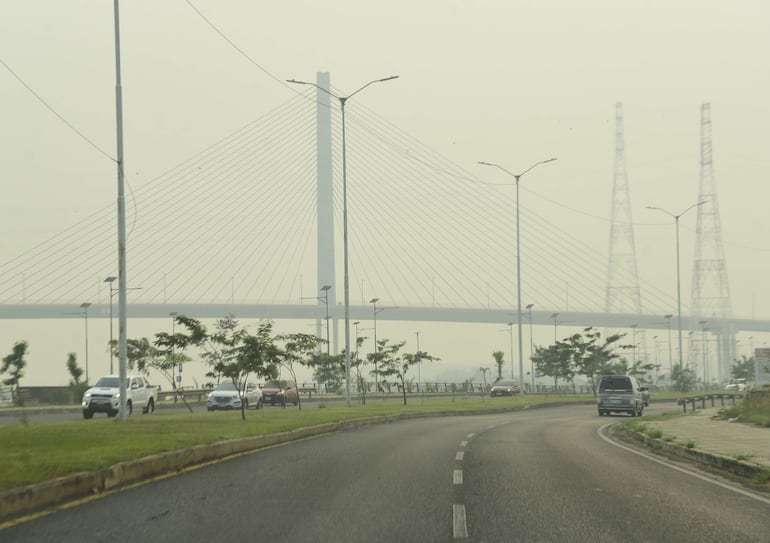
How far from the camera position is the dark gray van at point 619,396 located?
138 ft

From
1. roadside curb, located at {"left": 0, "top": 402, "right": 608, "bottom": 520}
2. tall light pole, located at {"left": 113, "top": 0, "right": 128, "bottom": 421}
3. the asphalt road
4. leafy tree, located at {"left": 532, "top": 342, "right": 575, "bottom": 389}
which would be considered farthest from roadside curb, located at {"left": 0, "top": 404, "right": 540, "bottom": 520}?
leafy tree, located at {"left": 532, "top": 342, "right": 575, "bottom": 389}

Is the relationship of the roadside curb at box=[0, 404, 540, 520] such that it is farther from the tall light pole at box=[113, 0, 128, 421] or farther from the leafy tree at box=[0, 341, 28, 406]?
the leafy tree at box=[0, 341, 28, 406]

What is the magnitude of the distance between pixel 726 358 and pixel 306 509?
338 feet

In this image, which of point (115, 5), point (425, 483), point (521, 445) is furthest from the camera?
point (115, 5)

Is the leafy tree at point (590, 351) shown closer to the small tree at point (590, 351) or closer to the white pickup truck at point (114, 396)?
the small tree at point (590, 351)

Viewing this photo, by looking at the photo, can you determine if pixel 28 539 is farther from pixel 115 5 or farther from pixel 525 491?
pixel 115 5

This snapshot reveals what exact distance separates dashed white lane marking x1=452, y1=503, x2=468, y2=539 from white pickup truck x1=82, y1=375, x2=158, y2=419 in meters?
24.6

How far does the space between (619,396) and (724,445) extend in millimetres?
22866

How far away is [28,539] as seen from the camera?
27.9 ft

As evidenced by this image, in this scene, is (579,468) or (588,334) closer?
(579,468)

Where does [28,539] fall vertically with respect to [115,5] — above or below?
below

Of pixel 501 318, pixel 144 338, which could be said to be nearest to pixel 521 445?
pixel 144 338

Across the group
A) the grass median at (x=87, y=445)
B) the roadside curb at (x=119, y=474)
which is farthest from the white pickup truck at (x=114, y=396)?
the roadside curb at (x=119, y=474)

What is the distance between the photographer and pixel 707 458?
17.2 meters
